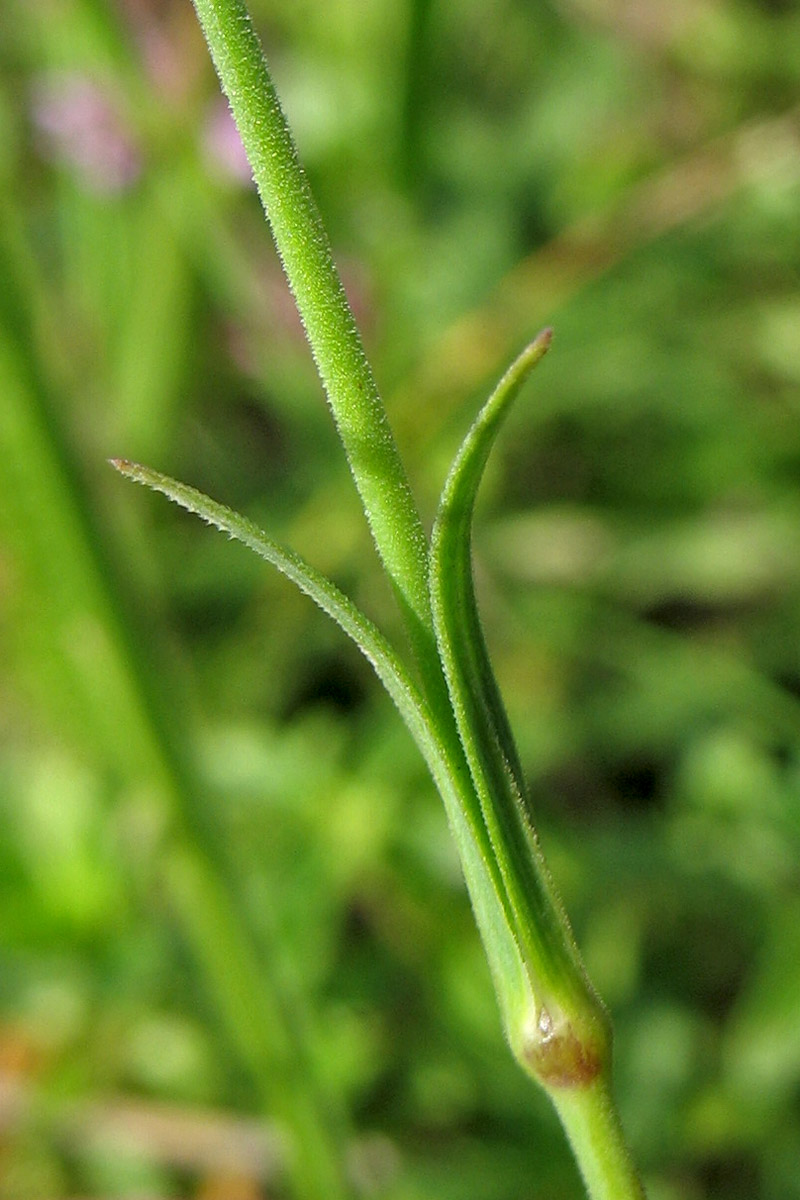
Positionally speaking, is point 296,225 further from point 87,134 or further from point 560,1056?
point 87,134

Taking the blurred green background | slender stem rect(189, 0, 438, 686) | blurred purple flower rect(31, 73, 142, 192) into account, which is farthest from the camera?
blurred purple flower rect(31, 73, 142, 192)

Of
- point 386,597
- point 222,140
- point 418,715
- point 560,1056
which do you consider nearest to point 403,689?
point 418,715

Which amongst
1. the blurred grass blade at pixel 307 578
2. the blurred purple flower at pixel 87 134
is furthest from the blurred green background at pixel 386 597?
the blurred grass blade at pixel 307 578

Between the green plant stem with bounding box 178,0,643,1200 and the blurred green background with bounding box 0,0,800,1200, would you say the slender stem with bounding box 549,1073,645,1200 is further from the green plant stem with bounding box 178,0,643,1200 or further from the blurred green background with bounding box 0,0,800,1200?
the blurred green background with bounding box 0,0,800,1200

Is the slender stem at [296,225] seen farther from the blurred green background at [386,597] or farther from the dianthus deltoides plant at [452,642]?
the blurred green background at [386,597]

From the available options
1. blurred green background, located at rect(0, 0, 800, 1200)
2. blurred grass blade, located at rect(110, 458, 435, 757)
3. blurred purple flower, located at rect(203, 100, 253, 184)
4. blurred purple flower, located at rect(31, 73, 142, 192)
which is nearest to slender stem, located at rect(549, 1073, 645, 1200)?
blurred grass blade, located at rect(110, 458, 435, 757)

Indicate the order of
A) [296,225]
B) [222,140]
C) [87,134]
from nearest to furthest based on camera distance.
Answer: [296,225] → [222,140] → [87,134]

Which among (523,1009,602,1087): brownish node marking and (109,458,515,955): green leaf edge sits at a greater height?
(109,458,515,955): green leaf edge
